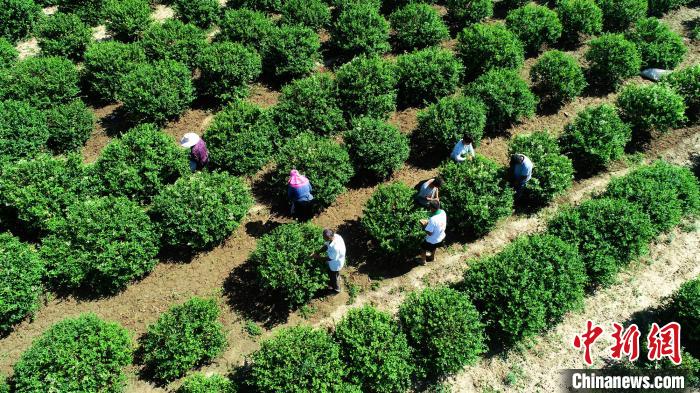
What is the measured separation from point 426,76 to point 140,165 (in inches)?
333

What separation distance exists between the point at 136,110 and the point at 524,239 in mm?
11038

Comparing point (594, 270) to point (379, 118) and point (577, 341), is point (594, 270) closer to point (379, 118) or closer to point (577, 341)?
point (577, 341)

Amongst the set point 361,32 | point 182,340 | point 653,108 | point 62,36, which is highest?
point 361,32

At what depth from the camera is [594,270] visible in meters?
10.3

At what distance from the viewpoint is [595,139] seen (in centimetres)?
1255

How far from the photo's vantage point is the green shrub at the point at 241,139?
41.3 feet

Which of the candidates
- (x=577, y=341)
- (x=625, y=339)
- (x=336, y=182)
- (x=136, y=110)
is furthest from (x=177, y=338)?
(x=625, y=339)

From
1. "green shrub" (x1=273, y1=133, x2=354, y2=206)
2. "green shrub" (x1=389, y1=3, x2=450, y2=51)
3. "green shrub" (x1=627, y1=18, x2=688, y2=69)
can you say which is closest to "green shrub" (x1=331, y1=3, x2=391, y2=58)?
"green shrub" (x1=389, y1=3, x2=450, y2=51)

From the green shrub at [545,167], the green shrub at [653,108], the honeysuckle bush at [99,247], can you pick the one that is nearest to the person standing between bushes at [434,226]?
the green shrub at [545,167]

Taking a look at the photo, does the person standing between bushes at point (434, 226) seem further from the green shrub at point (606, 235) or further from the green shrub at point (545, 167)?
the green shrub at point (545, 167)

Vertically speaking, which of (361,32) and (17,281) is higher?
(361,32)

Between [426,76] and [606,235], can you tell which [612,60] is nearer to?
[426,76]

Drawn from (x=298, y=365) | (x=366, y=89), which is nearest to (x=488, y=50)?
(x=366, y=89)

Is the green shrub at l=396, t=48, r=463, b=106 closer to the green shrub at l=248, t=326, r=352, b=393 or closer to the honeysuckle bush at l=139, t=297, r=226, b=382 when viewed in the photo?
the green shrub at l=248, t=326, r=352, b=393
